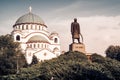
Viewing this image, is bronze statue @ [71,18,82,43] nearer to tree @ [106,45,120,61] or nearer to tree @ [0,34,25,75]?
tree @ [0,34,25,75]

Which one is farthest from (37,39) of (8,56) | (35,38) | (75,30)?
(75,30)

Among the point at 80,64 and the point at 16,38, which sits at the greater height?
the point at 16,38

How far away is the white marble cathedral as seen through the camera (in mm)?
89188

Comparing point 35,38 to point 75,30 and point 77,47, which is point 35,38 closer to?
point 75,30

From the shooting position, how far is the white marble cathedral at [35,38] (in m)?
89.2

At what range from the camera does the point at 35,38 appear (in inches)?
3583

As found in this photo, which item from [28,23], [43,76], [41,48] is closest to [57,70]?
[43,76]

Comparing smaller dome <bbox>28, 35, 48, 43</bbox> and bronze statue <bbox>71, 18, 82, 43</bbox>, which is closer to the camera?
bronze statue <bbox>71, 18, 82, 43</bbox>

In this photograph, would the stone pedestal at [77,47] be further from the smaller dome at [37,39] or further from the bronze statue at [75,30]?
the smaller dome at [37,39]

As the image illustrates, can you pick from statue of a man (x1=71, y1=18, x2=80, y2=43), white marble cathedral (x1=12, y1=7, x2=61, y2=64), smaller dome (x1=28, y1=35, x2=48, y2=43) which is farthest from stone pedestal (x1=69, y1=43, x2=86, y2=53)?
smaller dome (x1=28, y1=35, x2=48, y2=43)

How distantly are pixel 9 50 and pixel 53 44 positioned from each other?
31265 mm

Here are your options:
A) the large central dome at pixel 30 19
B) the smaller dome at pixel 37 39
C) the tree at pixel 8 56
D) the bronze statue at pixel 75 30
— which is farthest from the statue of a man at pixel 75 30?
the large central dome at pixel 30 19

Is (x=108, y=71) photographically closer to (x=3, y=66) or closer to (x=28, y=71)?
(x=28, y=71)

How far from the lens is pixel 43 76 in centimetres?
4425
